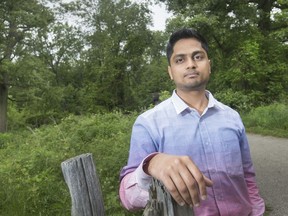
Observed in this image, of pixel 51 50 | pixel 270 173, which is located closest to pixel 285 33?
pixel 270 173

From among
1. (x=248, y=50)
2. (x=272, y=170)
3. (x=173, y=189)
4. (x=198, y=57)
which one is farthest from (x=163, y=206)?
(x=248, y=50)

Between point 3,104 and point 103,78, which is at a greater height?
point 103,78

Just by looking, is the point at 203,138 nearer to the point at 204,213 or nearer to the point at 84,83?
the point at 204,213

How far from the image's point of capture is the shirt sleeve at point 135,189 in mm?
1029

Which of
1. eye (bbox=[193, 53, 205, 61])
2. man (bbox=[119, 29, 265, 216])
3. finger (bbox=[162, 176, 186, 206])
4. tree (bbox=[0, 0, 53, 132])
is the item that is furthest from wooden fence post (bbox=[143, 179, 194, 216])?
tree (bbox=[0, 0, 53, 132])

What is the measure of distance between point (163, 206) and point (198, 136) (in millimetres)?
570

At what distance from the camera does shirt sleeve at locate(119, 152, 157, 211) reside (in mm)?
1029

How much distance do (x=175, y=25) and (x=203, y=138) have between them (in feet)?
45.2

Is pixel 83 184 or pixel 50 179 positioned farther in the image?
pixel 50 179

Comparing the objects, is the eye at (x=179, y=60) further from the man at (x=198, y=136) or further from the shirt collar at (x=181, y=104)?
the shirt collar at (x=181, y=104)

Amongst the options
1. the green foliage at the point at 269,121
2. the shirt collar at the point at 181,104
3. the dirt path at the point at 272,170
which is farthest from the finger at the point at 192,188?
the green foliage at the point at 269,121

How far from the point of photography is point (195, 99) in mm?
1483

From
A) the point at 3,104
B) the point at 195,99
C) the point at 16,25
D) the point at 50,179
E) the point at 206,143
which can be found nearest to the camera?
the point at 206,143

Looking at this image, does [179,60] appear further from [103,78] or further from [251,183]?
[103,78]
